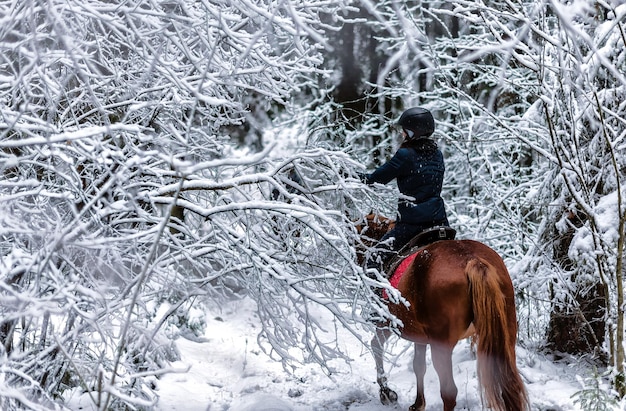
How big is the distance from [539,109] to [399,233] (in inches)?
90.8

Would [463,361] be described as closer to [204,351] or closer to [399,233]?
[399,233]

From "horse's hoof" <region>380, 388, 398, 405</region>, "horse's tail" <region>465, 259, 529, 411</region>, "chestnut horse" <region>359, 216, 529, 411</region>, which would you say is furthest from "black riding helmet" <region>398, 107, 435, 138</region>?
"horse's hoof" <region>380, 388, 398, 405</region>

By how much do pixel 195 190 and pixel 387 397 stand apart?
3002 mm

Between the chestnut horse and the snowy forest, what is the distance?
1.81 feet

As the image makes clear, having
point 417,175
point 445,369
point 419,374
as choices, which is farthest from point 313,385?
A: point 417,175

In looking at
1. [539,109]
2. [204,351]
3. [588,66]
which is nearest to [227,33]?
[588,66]

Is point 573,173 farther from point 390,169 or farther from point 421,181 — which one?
point 390,169

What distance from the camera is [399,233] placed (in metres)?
5.39

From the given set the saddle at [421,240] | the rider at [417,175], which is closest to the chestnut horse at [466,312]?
the saddle at [421,240]

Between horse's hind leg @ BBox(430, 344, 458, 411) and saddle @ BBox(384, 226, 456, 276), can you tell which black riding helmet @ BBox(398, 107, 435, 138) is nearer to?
saddle @ BBox(384, 226, 456, 276)

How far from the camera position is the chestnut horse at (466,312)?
4320 mm

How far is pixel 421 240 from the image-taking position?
530cm

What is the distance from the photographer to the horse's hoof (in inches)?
232

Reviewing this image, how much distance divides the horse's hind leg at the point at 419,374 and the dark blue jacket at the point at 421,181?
1.15 metres
